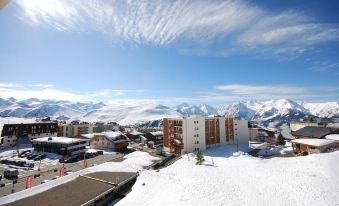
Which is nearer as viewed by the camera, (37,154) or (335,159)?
(335,159)

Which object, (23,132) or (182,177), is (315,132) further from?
(23,132)

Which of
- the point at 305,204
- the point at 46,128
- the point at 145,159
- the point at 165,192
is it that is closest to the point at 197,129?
the point at 145,159

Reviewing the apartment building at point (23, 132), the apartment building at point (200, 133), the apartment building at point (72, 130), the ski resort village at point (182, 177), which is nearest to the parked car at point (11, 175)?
the ski resort village at point (182, 177)

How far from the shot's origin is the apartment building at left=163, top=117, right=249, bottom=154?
3204 inches

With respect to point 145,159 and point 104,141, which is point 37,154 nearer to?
point 104,141

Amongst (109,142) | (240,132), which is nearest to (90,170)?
(109,142)

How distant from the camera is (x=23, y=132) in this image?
102 metres

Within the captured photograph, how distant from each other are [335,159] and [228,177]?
72.9 feet

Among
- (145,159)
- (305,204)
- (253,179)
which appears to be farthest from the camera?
(145,159)

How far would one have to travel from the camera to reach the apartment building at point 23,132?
95.0m

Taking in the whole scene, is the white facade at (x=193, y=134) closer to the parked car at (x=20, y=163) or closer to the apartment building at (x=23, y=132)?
the parked car at (x=20, y=163)

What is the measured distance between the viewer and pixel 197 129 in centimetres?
8400

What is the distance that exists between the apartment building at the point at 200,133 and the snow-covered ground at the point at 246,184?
25.8 metres

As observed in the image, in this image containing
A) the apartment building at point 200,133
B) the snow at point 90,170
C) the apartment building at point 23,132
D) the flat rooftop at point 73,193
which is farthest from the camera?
the apartment building at point 23,132
